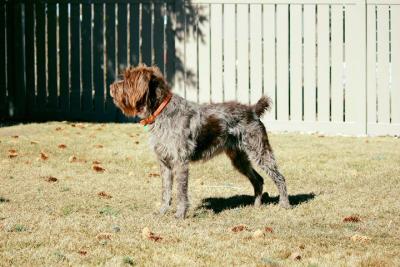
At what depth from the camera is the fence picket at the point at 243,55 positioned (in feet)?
44.7

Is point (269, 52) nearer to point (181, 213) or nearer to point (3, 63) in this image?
point (3, 63)

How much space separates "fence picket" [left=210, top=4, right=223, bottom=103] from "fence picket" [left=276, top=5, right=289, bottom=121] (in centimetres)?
115

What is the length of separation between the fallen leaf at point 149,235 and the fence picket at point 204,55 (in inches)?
330

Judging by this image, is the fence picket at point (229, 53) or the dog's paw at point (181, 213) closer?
the dog's paw at point (181, 213)

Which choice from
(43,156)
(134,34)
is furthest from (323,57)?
(43,156)

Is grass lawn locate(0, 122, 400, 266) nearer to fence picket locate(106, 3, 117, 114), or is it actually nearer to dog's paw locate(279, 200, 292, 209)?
dog's paw locate(279, 200, 292, 209)

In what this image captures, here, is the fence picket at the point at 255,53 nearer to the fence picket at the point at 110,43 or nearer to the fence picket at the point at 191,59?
the fence picket at the point at 191,59

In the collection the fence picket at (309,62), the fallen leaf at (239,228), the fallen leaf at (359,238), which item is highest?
the fence picket at (309,62)

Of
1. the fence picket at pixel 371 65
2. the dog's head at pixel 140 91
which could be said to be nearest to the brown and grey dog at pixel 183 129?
the dog's head at pixel 140 91

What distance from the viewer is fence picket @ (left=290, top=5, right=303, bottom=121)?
13359mm

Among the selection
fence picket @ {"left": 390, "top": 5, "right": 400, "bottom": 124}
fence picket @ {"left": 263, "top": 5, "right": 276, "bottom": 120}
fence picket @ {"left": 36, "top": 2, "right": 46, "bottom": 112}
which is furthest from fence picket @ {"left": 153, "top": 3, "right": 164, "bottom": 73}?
fence picket @ {"left": 390, "top": 5, "right": 400, "bottom": 124}

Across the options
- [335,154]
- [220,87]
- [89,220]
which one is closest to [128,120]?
[220,87]

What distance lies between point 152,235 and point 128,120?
29.3 ft

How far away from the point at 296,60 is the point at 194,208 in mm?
6897
